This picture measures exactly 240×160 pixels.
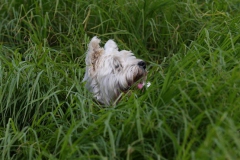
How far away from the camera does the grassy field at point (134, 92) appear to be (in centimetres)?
374

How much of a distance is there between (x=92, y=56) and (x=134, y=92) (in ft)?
2.26

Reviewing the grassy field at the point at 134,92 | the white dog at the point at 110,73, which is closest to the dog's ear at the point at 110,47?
the white dog at the point at 110,73

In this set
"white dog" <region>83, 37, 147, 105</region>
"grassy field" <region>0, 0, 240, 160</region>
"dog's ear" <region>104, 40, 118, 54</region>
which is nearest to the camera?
"grassy field" <region>0, 0, 240, 160</region>

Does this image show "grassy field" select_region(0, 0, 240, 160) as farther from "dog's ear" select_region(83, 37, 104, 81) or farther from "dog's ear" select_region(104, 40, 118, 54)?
"dog's ear" select_region(104, 40, 118, 54)

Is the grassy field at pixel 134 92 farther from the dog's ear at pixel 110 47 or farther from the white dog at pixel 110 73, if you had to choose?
the dog's ear at pixel 110 47

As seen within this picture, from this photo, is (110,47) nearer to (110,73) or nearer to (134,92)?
(110,73)

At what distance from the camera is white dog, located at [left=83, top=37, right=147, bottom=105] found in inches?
193

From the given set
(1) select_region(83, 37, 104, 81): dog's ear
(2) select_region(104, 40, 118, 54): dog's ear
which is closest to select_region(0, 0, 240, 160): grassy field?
(1) select_region(83, 37, 104, 81): dog's ear

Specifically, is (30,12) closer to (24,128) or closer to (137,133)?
(24,128)

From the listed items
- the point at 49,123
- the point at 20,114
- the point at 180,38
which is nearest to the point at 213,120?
the point at 49,123

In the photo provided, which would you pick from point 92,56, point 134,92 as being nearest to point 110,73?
point 92,56

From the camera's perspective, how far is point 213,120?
12.1ft

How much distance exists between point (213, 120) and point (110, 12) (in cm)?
240

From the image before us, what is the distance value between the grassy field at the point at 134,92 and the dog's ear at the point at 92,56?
0.32ft
